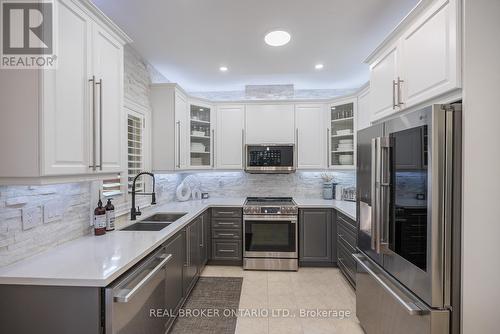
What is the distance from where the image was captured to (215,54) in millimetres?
2973

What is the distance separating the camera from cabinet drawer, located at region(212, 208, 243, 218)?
3570 millimetres

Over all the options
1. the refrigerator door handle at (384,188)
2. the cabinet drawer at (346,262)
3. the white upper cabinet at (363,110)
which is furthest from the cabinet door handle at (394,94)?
the cabinet drawer at (346,262)

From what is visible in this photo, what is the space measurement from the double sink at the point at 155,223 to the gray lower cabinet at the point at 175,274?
27 cm

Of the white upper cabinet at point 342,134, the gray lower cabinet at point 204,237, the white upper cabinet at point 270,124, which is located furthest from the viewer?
the white upper cabinet at point 270,124

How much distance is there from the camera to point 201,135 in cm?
396

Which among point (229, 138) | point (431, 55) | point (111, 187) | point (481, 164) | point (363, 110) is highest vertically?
point (363, 110)

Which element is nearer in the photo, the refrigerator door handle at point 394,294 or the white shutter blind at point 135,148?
the refrigerator door handle at point 394,294

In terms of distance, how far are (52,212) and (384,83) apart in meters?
2.67

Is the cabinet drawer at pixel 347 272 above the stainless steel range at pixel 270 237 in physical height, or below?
below

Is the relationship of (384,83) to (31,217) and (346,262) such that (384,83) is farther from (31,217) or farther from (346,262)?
(31,217)

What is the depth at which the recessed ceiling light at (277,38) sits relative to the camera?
2.48 m

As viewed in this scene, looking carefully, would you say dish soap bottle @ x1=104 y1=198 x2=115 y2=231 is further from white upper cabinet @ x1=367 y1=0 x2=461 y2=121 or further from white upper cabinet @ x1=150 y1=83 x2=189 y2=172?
white upper cabinet @ x1=367 y1=0 x2=461 y2=121

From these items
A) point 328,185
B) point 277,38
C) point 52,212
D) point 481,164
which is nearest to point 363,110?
point 328,185

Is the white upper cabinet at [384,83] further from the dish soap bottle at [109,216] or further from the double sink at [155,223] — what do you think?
the dish soap bottle at [109,216]
